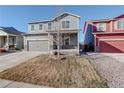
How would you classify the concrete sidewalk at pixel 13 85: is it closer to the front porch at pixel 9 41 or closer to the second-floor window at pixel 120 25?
the second-floor window at pixel 120 25

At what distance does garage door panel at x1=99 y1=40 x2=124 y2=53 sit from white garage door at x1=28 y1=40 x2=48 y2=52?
719 cm

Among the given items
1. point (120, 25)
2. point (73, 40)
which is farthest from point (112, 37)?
point (73, 40)

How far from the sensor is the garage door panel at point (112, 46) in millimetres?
18516

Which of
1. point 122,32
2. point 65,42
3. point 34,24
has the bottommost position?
point 65,42

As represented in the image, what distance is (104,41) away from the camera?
18.9m

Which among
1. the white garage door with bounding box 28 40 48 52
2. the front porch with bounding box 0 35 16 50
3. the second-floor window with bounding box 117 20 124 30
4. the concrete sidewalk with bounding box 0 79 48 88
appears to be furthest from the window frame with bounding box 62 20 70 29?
the concrete sidewalk with bounding box 0 79 48 88

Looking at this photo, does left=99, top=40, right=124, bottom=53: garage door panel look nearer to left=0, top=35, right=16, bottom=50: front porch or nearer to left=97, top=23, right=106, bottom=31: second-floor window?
left=97, top=23, right=106, bottom=31: second-floor window

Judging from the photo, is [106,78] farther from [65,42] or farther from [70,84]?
[65,42]

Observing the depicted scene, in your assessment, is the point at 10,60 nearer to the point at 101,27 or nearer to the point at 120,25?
the point at 101,27

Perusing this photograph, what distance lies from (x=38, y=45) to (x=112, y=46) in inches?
379

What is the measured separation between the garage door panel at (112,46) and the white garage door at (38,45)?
719 cm
